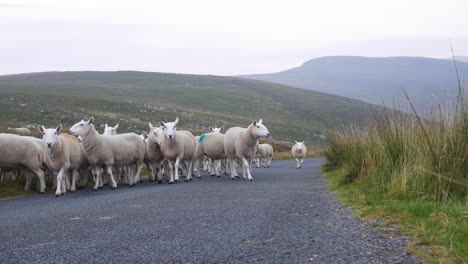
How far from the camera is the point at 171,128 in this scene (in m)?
16.6

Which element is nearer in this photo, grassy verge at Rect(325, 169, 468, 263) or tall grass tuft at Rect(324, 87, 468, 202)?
grassy verge at Rect(325, 169, 468, 263)

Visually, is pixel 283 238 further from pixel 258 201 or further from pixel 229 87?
pixel 229 87

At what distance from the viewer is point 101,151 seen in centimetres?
1555

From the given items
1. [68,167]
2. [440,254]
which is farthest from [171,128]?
[440,254]

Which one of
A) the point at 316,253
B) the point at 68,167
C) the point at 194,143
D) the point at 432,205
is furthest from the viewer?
the point at 194,143

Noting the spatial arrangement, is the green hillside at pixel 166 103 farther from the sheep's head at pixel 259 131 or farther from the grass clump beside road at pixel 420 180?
the grass clump beside road at pixel 420 180

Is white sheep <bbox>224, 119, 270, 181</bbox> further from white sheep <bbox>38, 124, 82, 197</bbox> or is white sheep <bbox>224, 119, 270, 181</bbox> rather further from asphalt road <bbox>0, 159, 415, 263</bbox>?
asphalt road <bbox>0, 159, 415, 263</bbox>

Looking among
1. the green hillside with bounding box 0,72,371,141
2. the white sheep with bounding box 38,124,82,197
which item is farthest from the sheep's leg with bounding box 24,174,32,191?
the green hillside with bounding box 0,72,371,141

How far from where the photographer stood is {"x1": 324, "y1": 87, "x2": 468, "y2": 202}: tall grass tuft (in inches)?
288

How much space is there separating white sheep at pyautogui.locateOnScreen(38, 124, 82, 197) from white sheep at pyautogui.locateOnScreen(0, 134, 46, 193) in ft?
1.10

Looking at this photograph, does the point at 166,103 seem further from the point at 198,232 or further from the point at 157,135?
the point at 198,232

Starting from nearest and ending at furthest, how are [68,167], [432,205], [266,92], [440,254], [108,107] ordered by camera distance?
[440,254] < [432,205] < [68,167] < [108,107] < [266,92]

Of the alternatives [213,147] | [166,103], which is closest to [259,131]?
[213,147]

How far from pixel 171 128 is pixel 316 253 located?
1174 centimetres
